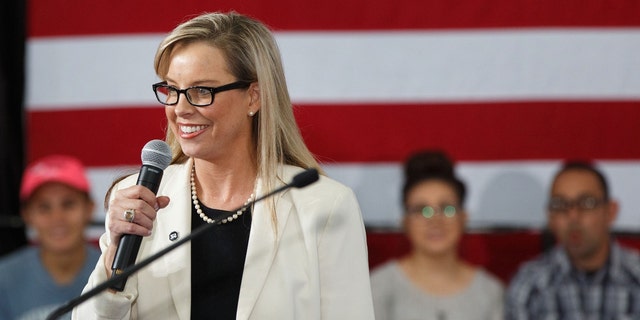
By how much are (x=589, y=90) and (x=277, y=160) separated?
176 cm

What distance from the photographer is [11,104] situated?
10.5 feet

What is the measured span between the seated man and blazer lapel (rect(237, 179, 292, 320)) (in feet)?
4.86

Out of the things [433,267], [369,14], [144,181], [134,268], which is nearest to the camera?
[134,268]

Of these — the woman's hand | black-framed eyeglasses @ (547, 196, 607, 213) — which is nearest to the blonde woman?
the woman's hand

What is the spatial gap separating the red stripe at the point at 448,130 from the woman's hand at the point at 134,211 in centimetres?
173

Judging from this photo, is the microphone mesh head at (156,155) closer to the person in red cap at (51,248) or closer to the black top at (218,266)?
the black top at (218,266)

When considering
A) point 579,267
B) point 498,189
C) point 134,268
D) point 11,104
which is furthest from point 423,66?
point 134,268

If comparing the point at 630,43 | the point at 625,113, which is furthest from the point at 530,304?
the point at 630,43

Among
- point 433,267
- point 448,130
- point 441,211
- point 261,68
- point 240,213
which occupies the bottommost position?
point 433,267

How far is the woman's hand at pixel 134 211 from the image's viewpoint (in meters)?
1.40

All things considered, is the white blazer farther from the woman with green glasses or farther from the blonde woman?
the woman with green glasses

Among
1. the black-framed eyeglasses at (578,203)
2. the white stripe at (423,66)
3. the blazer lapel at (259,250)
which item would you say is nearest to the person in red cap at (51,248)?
the white stripe at (423,66)

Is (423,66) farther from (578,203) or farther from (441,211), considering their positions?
(578,203)

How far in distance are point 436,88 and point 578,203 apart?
560 millimetres
